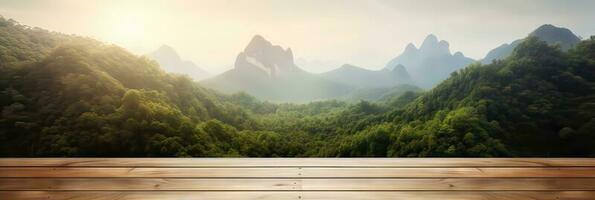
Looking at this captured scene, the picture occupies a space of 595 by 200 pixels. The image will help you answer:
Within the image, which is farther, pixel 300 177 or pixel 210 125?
pixel 210 125

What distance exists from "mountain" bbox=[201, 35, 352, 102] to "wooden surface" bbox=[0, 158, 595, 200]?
57.9m

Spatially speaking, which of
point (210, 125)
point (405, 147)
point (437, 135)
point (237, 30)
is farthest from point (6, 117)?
point (437, 135)

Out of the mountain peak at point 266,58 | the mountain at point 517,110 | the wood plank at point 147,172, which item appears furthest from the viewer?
the mountain peak at point 266,58

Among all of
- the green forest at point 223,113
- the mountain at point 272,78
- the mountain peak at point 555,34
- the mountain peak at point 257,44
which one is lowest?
the green forest at point 223,113

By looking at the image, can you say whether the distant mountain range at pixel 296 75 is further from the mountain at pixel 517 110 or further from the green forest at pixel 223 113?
the mountain at pixel 517 110

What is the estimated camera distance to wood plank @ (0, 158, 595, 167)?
1663 mm

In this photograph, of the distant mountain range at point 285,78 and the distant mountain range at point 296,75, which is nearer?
the distant mountain range at point 296,75

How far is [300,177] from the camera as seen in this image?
151 centimetres

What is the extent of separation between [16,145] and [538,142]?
94.0 feet

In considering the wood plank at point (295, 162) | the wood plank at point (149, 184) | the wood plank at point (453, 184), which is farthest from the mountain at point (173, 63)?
the wood plank at point (453, 184)

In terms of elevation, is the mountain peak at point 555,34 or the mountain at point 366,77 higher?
the mountain peak at point 555,34

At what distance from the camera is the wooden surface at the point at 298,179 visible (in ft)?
4.31

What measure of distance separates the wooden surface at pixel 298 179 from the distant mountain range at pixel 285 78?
56.3 meters

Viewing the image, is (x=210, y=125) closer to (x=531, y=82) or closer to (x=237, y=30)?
(x=237, y=30)
